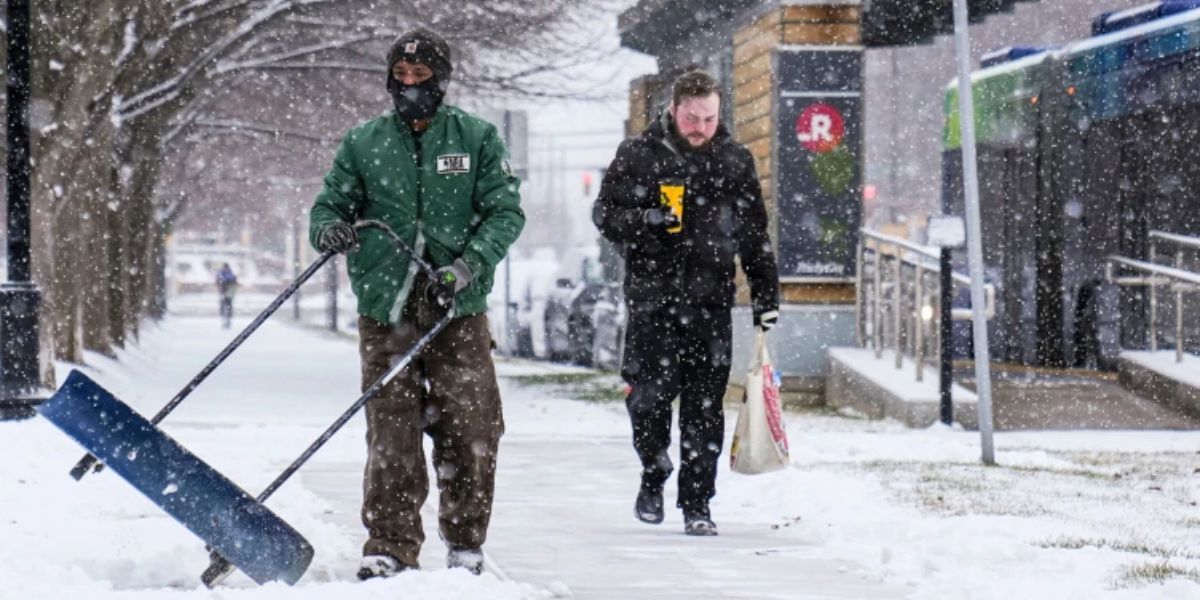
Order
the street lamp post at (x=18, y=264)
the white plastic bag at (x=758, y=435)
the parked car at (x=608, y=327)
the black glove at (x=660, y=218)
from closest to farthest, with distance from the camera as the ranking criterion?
the black glove at (x=660, y=218) → the white plastic bag at (x=758, y=435) → the street lamp post at (x=18, y=264) → the parked car at (x=608, y=327)

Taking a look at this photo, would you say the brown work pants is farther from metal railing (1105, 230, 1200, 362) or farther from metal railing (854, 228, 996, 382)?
metal railing (1105, 230, 1200, 362)

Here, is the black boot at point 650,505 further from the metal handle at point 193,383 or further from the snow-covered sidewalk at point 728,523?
the metal handle at point 193,383

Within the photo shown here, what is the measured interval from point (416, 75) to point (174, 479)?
1.49 metres

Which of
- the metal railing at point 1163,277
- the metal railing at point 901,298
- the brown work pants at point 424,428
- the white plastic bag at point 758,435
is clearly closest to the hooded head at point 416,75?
the brown work pants at point 424,428

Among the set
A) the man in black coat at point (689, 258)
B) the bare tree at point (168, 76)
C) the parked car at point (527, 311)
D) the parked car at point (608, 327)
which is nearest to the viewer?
the man in black coat at point (689, 258)

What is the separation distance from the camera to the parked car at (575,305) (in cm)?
2720

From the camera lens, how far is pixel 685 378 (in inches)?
314

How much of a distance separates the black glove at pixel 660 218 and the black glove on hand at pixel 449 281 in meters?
1.64

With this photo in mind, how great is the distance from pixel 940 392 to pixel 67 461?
6848 millimetres

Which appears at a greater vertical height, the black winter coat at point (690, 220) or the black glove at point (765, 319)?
the black winter coat at point (690, 220)

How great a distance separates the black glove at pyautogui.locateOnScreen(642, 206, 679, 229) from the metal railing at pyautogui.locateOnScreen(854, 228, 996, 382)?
704cm

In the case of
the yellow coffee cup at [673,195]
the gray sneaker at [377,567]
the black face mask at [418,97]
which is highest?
Result: the black face mask at [418,97]

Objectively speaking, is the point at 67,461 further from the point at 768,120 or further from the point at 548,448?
the point at 768,120

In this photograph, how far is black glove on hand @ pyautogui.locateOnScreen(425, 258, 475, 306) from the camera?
6094 mm
